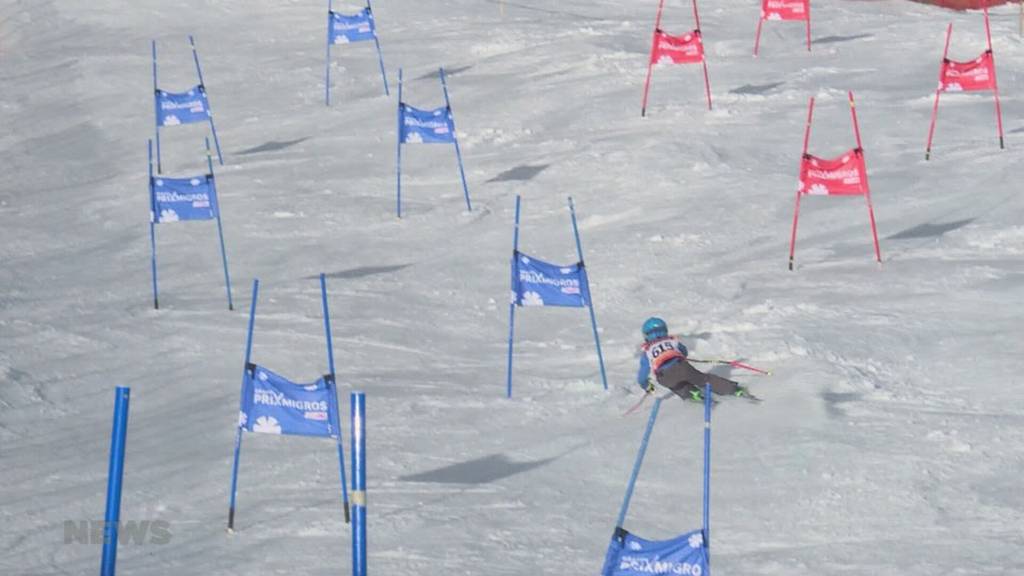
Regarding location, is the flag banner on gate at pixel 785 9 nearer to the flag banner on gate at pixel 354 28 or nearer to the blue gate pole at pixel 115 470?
the flag banner on gate at pixel 354 28

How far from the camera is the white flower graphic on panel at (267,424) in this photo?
35.0ft

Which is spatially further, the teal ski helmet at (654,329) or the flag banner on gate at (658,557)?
the teal ski helmet at (654,329)

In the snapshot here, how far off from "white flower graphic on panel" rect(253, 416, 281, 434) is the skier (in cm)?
375

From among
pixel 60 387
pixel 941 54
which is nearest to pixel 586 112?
pixel 941 54

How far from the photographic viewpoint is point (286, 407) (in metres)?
10.7

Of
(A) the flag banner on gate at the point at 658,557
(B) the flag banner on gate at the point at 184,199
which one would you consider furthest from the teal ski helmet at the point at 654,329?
(A) the flag banner on gate at the point at 658,557

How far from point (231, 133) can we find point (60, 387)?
A: 1016 cm

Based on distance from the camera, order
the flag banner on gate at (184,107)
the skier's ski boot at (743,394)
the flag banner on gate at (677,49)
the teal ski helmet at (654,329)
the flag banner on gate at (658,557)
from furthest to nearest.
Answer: the flag banner on gate at (677,49) < the flag banner on gate at (184,107) < the teal ski helmet at (654,329) < the skier's ski boot at (743,394) < the flag banner on gate at (658,557)

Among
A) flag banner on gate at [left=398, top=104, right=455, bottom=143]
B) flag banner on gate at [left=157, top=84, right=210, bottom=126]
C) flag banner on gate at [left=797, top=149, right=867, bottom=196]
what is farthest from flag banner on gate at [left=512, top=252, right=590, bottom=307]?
flag banner on gate at [left=157, top=84, right=210, bottom=126]

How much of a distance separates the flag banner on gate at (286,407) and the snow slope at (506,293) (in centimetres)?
65

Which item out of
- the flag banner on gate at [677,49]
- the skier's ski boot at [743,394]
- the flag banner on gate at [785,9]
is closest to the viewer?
the skier's ski boot at [743,394]

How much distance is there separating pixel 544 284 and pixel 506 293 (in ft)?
9.59

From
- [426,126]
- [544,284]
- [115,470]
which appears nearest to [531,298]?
[544,284]

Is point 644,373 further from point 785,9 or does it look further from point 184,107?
point 785,9
